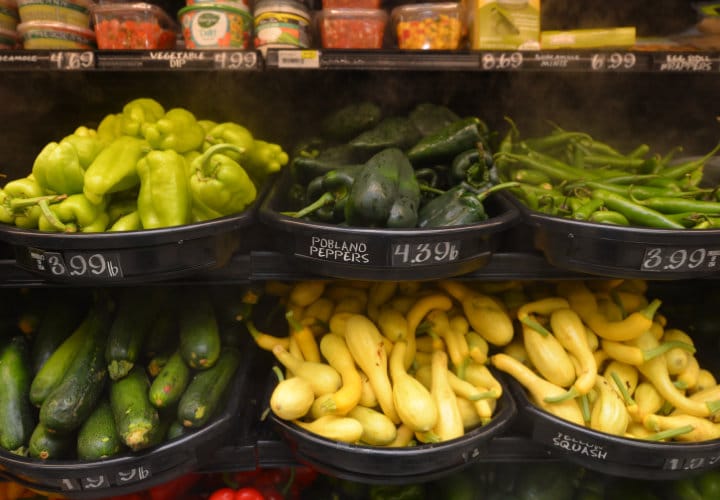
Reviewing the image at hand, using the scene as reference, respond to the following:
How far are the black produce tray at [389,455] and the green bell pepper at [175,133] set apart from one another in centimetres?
59

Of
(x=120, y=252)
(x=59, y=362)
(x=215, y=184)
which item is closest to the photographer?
(x=120, y=252)

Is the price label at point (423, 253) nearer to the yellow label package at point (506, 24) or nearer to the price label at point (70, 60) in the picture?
the yellow label package at point (506, 24)

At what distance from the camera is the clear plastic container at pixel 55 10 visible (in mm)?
1064

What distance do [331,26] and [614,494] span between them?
4.52ft

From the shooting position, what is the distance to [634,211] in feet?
3.12

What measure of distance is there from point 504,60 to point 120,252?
2.72 ft

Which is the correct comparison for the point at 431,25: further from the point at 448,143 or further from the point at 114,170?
the point at 114,170

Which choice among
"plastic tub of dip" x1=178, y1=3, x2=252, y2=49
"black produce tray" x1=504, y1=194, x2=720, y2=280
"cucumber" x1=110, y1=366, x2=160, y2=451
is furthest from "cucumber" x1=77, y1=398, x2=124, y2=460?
"black produce tray" x1=504, y1=194, x2=720, y2=280

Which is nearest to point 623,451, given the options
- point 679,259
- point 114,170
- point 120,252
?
point 679,259

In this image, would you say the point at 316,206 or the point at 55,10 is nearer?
the point at 316,206

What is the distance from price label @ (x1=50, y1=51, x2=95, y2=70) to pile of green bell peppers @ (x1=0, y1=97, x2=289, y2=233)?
138 millimetres

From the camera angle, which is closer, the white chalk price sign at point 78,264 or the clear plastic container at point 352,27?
the white chalk price sign at point 78,264

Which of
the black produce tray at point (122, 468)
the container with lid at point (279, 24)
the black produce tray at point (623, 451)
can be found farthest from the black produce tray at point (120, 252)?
the black produce tray at point (623, 451)

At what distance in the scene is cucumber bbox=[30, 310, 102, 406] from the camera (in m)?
0.99
